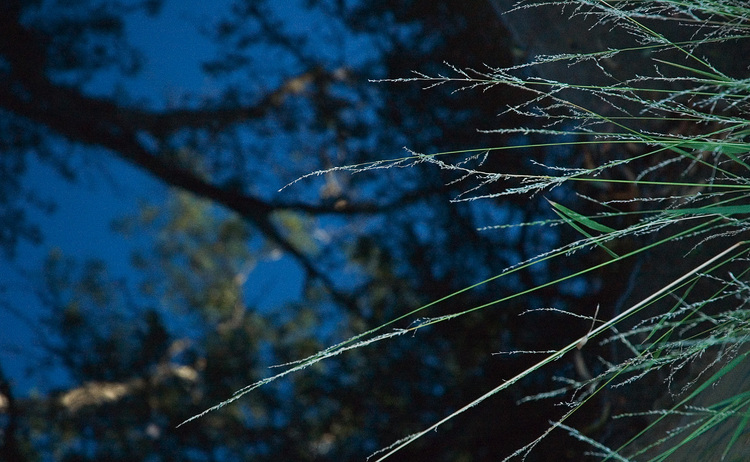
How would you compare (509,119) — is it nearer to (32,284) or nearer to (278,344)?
(278,344)

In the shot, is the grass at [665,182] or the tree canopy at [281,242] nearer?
the grass at [665,182]

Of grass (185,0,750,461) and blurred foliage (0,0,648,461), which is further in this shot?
blurred foliage (0,0,648,461)

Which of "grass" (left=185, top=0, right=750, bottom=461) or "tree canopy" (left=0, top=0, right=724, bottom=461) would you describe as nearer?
"grass" (left=185, top=0, right=750, bottom=461)

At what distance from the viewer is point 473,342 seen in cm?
178

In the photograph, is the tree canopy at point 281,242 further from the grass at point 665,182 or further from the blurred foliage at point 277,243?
the grass at point 665,182

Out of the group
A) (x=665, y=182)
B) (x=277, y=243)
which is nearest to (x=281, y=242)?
(x=277, y=243)

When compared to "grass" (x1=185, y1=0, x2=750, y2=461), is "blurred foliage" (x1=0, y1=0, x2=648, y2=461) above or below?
above

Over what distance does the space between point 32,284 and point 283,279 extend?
0.75 m

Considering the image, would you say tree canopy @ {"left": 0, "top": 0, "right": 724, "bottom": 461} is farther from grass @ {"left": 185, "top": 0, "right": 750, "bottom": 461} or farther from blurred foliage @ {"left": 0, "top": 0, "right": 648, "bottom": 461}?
grass @ {"left": 185, "top": 0, "right": 750, "bottom": 461}

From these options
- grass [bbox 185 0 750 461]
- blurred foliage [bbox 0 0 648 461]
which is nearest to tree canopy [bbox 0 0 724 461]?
blurred foliage [bbox 0 0 648 461]

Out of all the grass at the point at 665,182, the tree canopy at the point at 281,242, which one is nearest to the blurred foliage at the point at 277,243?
the tree canopy at the point at 281,242

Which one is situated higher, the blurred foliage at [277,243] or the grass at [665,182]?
the blurred foliage at [277,243]

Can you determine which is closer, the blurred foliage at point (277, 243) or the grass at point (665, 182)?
the grass at point (665, 182)

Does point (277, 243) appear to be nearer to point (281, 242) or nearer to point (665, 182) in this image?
point (281, 242)
